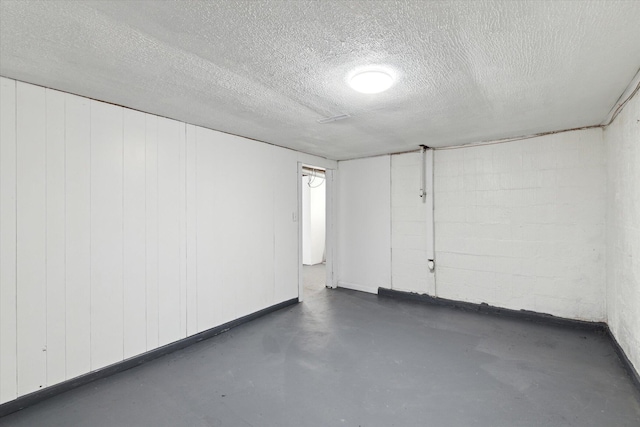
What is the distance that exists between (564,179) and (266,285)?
3787mm

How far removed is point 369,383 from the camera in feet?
7.50

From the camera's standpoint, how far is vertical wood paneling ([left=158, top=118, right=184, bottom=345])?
9.13 feet

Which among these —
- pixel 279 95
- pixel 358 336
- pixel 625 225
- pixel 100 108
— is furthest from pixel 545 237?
pixel 100 108

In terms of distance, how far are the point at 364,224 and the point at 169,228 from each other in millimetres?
3038

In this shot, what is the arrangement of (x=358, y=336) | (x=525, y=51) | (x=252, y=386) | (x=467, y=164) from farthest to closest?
(x=467, y=164) < (x=358, y=336) < (x=252, y=386) < (x=525, y=51)

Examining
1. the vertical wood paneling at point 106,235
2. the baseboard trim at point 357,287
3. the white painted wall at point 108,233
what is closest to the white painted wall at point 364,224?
the baseboard trim at point 357,287

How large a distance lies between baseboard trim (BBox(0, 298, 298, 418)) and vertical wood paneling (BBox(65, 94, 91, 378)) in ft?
0.24

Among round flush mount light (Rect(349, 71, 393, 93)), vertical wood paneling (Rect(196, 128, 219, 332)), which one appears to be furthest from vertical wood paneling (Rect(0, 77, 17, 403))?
round flush mount light (Rect(349, 71, 393, 93))

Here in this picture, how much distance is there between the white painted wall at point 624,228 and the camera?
219cm

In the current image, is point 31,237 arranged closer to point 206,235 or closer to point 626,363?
point 206,235

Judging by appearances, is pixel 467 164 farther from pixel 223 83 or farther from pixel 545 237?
pixel 223 83

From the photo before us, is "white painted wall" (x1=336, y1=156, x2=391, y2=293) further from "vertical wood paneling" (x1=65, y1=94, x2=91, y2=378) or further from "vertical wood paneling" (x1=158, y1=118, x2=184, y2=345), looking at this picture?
"vertical wood paneling" (x1=65, y1=94, x2=91, y2=378)

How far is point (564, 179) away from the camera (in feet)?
11.0

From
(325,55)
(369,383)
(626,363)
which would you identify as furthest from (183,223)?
(626,363)
